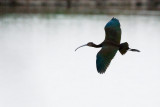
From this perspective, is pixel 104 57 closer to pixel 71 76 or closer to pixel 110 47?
pixel 110 47

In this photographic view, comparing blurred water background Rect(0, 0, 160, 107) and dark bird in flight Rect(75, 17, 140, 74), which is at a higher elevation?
dark bird in flight Rect(75, 17, 140, 74)

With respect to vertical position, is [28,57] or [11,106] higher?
[11,106]

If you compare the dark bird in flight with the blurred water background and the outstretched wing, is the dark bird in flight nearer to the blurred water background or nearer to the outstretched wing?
the outstretched wing

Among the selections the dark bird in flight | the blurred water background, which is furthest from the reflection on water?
the dark bird in flight

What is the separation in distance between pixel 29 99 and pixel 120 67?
15.1 feet

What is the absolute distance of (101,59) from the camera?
18.9 ft

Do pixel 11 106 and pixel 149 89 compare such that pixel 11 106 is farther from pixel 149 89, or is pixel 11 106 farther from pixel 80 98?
pixel 149 89

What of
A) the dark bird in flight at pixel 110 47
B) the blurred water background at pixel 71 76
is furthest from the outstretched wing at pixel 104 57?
the blurred water background at pixel 71 76

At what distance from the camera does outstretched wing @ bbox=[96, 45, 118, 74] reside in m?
5.62

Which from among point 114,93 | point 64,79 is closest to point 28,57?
point 64,79

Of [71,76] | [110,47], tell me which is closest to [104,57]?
[110,47]

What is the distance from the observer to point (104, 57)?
5766 mm

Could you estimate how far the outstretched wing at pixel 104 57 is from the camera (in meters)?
5.62

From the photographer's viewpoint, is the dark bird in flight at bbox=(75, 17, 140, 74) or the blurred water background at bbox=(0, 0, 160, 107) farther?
the blurred water background at bbox=(0, 0, 160, 107)
